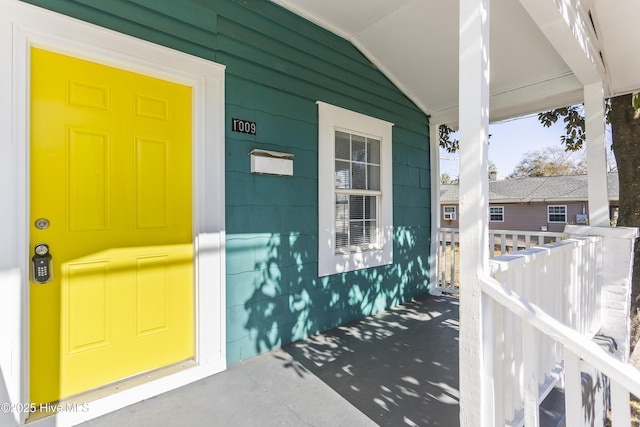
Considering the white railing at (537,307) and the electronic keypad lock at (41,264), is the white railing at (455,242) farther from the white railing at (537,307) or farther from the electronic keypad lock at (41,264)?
the electronic keypad lock at (41,264)

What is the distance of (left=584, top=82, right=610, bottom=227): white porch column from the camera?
2959mm

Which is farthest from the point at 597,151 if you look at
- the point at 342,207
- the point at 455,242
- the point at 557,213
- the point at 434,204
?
the point at 557,213

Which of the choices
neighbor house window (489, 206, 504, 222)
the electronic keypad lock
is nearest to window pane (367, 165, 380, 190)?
the electronic keypad lock

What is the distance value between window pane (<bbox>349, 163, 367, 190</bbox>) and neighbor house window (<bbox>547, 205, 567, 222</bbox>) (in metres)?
17.1

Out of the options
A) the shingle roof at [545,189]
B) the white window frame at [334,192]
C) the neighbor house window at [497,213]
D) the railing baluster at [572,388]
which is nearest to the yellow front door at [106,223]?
the white window frame at [334,192]

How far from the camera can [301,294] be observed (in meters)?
2.92

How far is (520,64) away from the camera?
10.8ft

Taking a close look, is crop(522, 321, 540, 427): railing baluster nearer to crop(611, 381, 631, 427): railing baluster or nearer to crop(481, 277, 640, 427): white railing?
crop(481, 277, 640, 427): white railing

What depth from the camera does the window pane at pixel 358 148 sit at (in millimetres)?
3516

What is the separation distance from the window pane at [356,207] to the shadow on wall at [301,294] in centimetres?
63

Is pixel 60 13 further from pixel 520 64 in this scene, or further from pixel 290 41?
pixel 520 64

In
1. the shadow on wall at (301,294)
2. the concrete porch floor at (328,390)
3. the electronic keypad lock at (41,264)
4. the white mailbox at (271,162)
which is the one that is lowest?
the concrete porch floor at (328,390)

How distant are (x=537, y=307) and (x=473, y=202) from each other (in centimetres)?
51

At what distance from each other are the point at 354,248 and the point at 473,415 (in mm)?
2204
